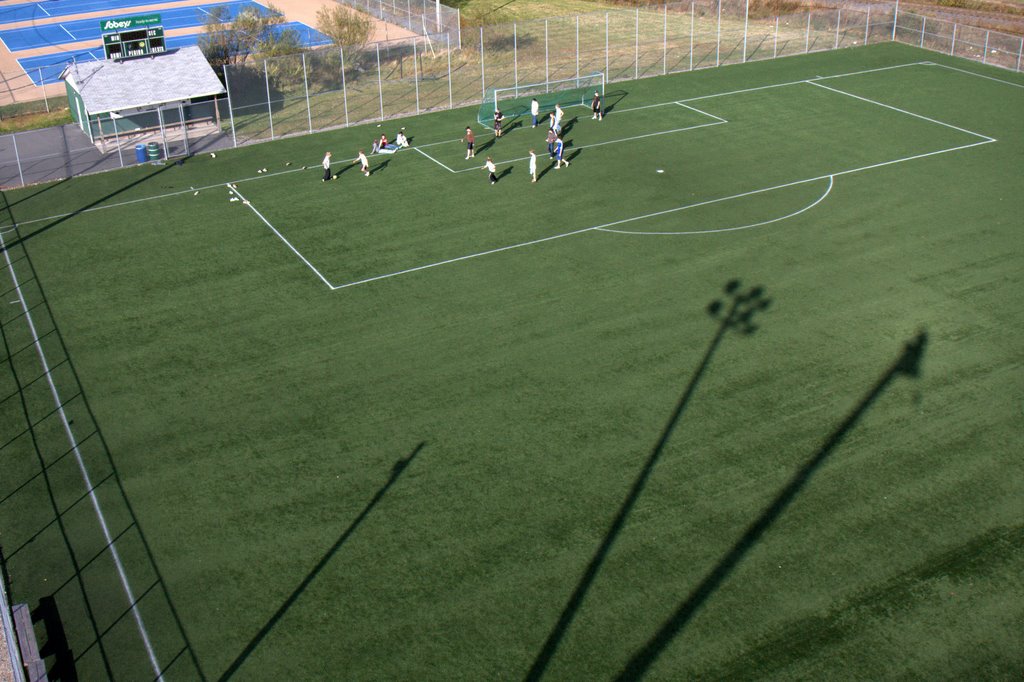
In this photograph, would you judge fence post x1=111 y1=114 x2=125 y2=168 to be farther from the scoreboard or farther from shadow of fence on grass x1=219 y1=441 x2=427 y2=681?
shadow of fence on grass x1=219 y1=441 x2=427 y2=681

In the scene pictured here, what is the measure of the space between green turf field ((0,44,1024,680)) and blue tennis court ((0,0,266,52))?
37.9m

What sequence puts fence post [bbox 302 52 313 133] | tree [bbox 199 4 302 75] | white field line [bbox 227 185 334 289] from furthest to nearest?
tree [bbox 199 4 302 75] < fence post [bbox 302 52 313 133] < white field line [bbox 227 185 334 289]

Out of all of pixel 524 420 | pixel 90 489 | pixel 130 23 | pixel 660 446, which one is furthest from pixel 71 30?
pixel 660 446

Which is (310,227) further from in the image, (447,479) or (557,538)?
(557,538)

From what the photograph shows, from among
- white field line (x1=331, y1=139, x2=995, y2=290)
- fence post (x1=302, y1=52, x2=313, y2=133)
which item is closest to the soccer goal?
fence post (x1=302, y1=52, x2=313, y2=133)

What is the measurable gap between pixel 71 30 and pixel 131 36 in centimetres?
3504

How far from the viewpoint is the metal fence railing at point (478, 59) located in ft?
145

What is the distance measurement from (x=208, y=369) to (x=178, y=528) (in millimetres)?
6468

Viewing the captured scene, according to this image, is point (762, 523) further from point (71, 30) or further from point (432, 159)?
point (71, 30)

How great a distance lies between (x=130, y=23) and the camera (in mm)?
44375

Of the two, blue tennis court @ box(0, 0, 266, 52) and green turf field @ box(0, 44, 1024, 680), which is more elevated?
blue tennis court @ box(0, 0, 266, 52)

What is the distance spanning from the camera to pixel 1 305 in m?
28.8

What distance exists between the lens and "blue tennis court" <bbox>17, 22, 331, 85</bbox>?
59.6 metres

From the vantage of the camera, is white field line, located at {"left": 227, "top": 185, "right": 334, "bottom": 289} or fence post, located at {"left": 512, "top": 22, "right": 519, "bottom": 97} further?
fence post, located at {"left": 512, "top": 22, "right": 519, "bottom": 97}
